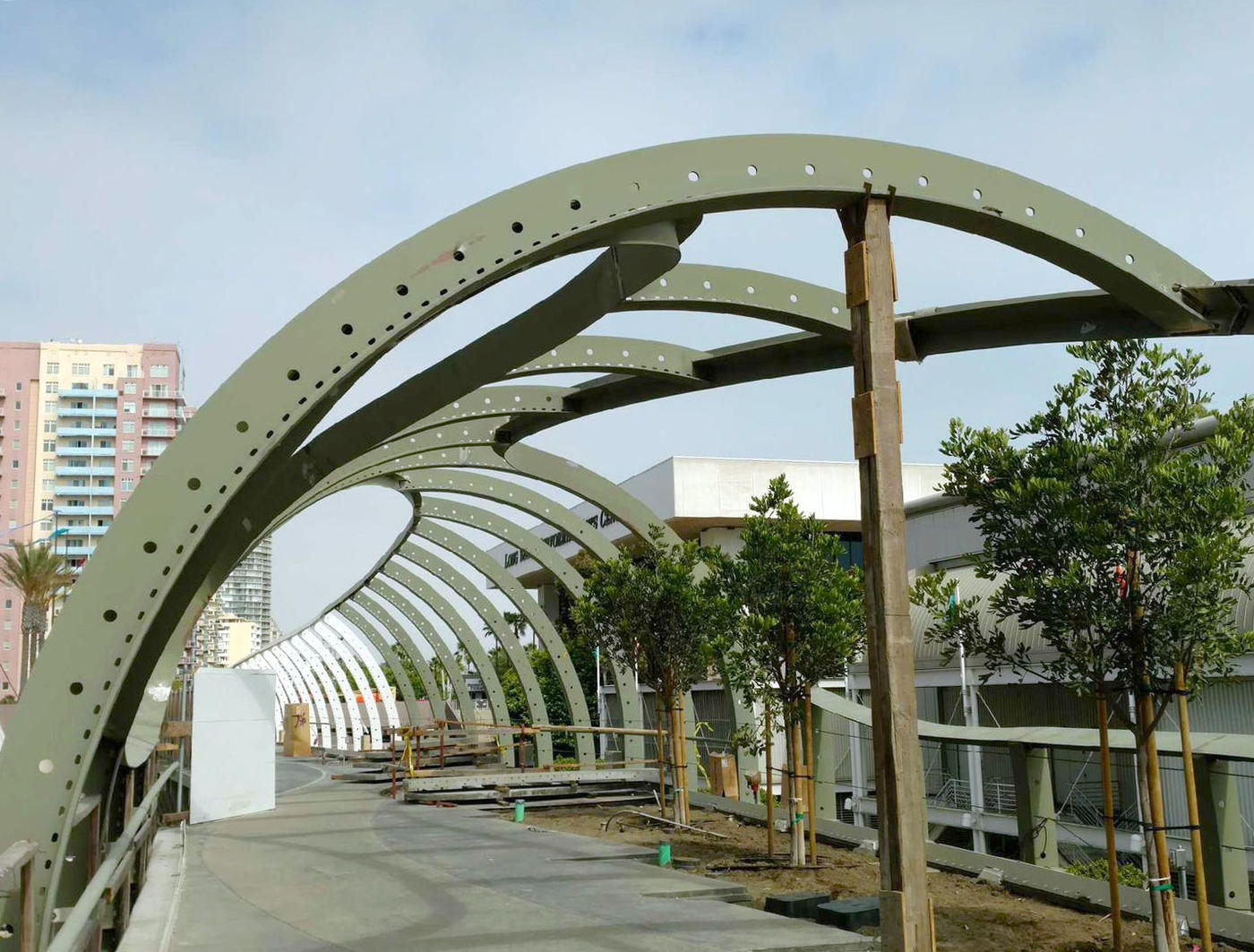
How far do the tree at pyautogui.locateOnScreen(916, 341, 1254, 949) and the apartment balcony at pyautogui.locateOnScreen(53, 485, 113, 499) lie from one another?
112 meters

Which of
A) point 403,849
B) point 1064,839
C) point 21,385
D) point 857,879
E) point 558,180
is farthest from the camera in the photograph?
point 21,385

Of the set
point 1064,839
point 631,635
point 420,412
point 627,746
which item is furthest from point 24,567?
point 420,412

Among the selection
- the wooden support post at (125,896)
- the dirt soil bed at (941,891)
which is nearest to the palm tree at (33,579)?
the dirt soil bed at (941,891)

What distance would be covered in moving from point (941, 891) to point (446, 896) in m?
3.97

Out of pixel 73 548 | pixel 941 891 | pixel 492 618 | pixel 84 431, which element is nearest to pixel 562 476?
pixel 492 618

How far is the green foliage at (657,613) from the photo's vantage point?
14.7 meters

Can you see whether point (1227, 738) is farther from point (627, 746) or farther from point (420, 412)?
point (627, 746)

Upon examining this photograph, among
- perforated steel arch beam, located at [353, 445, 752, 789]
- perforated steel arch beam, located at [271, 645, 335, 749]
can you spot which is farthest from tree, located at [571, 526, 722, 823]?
perforated steel arch beam, located at [271, 645, 335, 749]

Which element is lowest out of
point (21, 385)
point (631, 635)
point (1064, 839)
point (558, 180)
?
point (1064, 839)

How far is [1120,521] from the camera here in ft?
22.5

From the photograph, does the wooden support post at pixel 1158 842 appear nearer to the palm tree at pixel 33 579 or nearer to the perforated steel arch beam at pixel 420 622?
the perforated steel arch beam at pixel 420 622

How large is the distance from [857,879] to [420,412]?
6.00 m

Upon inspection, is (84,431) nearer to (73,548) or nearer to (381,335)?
(73,548)

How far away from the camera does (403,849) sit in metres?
12.4
